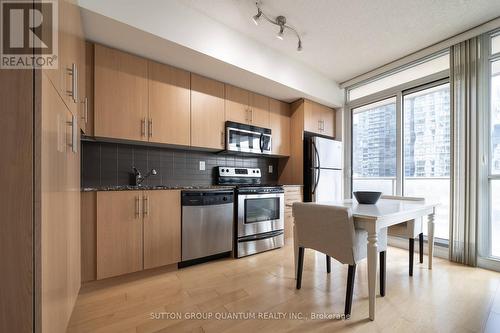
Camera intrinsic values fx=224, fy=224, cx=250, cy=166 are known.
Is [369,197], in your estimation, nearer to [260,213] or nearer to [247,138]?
[260,213]

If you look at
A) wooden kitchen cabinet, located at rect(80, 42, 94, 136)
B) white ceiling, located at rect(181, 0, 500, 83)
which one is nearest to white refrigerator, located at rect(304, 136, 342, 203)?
white ceiling, located at rect(181, 0, 500, 83)

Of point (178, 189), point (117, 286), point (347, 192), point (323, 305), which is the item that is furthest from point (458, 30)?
point (117, 286)

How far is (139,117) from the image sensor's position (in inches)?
93.0

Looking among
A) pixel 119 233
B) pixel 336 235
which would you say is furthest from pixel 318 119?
pixel 119 233

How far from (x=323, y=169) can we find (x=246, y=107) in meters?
1.58

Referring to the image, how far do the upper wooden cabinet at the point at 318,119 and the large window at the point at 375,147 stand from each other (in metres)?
0.40

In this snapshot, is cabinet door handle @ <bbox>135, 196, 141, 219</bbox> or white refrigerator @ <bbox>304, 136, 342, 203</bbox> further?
white refrigerator @ <bbox>304, 136, 342, 203</bbox>

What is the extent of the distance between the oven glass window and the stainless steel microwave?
0.74 meters

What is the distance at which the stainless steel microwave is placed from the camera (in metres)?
3.05

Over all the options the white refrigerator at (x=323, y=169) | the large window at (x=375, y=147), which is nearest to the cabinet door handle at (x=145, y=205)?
the white refrigerator at (x=323, y=169)

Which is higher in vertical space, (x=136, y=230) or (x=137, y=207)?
(x=137, y=207)

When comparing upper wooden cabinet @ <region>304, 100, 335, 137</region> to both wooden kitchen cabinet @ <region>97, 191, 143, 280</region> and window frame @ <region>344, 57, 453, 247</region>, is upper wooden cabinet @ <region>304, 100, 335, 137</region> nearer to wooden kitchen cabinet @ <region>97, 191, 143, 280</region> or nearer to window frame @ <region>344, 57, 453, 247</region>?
window frame @ <region>344, 57, 453, 247</region>

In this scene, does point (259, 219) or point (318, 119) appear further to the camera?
point (318, 119)

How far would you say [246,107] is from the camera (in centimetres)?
328
